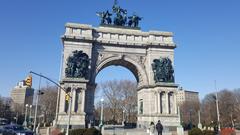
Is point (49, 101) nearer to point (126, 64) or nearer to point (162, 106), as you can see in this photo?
point (126, 64)

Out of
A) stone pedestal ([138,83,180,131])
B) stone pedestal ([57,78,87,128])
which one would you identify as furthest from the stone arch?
stone pedestal ([57,78,87,128])

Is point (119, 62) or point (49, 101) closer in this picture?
point (119, 62)

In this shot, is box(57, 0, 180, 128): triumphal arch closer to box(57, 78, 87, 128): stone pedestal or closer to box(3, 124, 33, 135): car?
box(57, 78, 87, 128): stone pedestal

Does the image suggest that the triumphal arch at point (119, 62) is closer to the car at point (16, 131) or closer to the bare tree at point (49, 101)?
the car at point (16, 131)

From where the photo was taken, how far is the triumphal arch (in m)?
30.5

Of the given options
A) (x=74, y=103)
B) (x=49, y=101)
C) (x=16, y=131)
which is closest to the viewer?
(x=16, y=131)

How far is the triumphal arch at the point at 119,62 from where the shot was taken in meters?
30.5

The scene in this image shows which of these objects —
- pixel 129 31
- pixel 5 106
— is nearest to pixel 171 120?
pixel 129 31

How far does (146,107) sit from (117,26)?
43.5 ft

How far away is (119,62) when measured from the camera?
3556cm

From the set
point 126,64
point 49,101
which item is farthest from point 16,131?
point 49,101

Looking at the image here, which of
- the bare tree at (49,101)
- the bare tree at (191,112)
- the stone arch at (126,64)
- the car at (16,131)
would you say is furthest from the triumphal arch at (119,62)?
the bare tree at (191,112)

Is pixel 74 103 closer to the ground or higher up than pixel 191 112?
higher up

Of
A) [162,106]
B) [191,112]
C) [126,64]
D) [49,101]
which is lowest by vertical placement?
[191,112]
